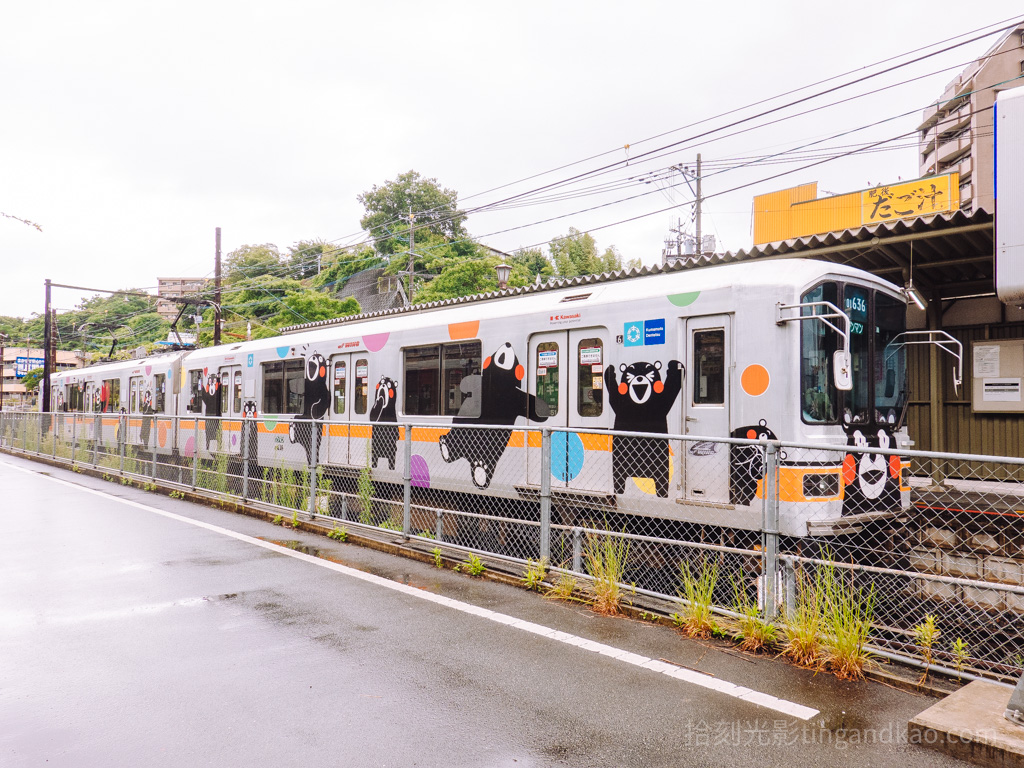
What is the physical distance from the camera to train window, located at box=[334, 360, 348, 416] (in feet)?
37.3

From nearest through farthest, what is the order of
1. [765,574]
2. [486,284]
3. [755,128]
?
1. [765,574]
2. [755,128]
3. [486,284]

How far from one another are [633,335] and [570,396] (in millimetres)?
1057

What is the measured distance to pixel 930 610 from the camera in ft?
19.6

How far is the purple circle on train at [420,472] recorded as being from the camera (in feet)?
31.4

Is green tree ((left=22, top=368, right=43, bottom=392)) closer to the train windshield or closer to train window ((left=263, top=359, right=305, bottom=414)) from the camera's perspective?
train window ((left=263, top=359, right=305, bottom=414))

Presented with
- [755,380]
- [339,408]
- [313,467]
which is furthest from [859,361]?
[339,408]

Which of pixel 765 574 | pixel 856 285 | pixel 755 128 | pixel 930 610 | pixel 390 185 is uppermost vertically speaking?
pixel 390 185

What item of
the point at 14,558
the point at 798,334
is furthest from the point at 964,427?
the point at 14,558

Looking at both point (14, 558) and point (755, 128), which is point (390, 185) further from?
point (14, 558)

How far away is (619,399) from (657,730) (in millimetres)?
4197

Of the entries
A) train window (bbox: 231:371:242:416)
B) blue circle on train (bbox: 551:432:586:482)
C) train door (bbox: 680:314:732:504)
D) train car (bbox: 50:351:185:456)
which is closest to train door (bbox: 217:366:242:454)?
train window (bbox: 231:371:242:416)

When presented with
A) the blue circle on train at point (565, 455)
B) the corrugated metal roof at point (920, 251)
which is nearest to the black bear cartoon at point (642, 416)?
the blue circle on train at point (565, 455)

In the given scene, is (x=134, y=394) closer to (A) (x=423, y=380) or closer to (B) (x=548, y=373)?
(A) (x=423, y=380)

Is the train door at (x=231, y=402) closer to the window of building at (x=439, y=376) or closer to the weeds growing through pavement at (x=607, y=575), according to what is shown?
the window of building at (x=439, y=376)
